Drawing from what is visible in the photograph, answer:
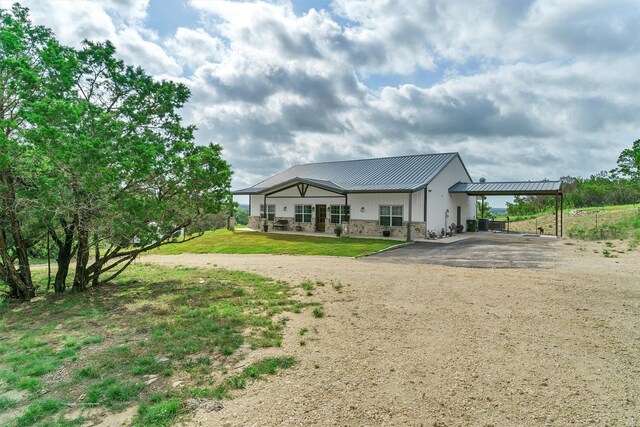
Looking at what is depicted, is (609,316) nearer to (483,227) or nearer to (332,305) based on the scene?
(332,305)

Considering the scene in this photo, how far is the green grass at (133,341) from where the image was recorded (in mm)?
4016

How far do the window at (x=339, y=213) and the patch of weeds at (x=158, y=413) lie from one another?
20526 mm

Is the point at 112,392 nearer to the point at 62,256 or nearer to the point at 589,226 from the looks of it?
the point at 62,256

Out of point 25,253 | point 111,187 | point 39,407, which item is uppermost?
point 111,187

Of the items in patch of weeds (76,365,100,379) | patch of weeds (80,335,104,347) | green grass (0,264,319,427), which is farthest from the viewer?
patch of weeds (80,335,104,347)

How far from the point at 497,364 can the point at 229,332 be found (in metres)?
4.08

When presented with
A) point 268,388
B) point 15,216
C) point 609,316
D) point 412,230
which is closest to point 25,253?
point 15,216

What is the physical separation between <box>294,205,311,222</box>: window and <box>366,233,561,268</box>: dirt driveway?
29.9 ft

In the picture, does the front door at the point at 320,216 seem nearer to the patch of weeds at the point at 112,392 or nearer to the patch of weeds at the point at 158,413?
the patch of weeds at the point at 112,392

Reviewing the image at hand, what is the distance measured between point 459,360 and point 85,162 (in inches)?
307

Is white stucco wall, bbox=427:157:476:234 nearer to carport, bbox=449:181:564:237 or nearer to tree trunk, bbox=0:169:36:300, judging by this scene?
carport, bbox=449:181:564:237

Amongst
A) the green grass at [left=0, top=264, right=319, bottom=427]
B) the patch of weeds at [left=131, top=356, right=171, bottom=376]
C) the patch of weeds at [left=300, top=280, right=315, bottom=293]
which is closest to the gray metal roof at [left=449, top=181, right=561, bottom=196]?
the patch of weeds at [left=300, top=280, right=315, bottom=293]

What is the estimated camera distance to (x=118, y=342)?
225 inches

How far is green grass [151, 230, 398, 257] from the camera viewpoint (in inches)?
692
